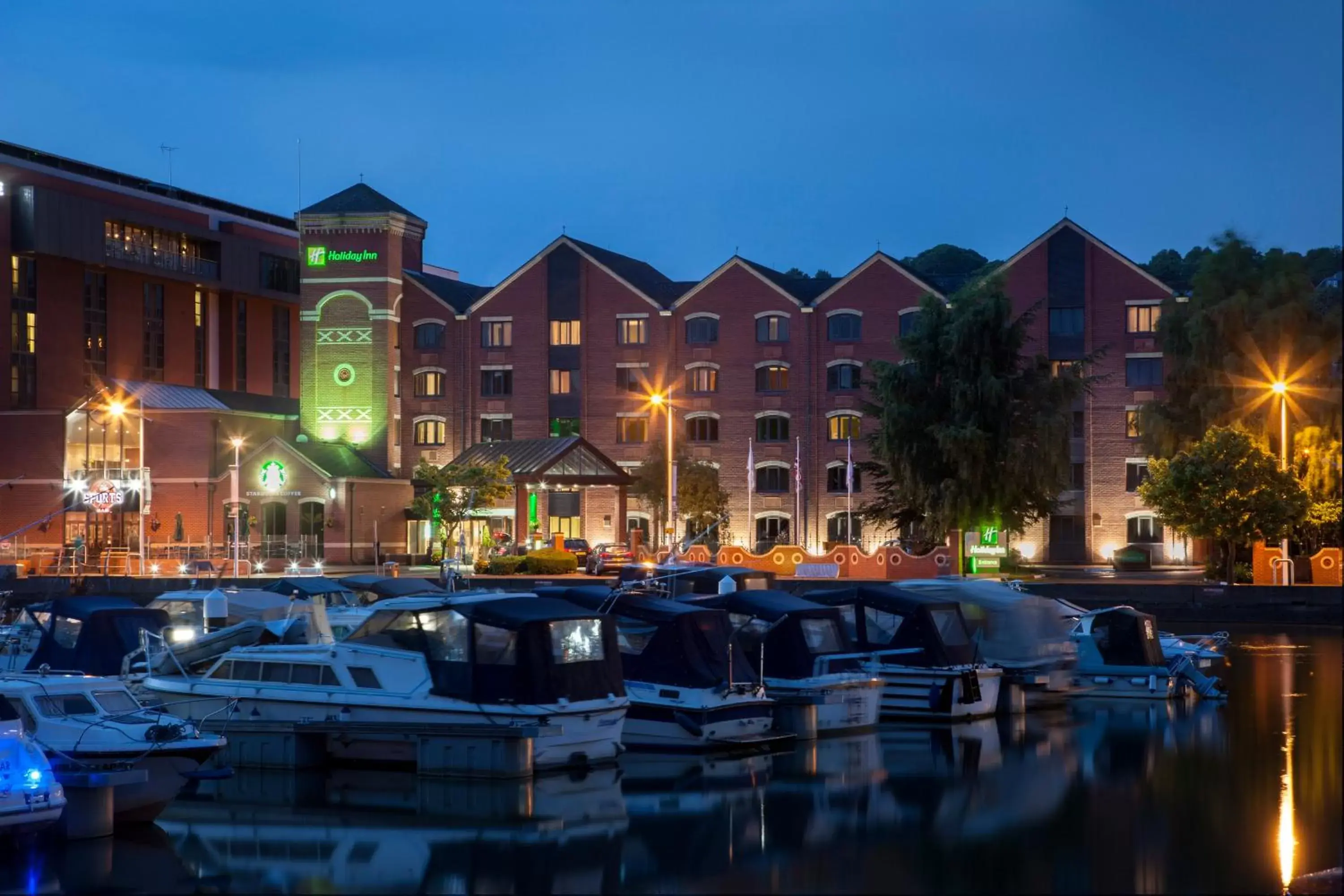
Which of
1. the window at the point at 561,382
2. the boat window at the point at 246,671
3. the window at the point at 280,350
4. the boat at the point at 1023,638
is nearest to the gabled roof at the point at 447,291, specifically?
the window at the point at 561,382

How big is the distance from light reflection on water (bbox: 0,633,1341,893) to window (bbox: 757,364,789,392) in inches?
2115

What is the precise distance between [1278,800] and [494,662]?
13040mm

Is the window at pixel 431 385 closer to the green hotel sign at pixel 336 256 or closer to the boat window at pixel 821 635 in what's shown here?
the green hotel sign at pixel 336 256

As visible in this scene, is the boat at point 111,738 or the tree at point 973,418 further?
the tree at point 973,418

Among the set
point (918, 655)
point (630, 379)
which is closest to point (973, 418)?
point (630, 379)

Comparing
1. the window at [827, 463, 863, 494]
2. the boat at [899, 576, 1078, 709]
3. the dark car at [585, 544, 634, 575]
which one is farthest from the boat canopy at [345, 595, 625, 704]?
the window at [827, 463, 863, 494]

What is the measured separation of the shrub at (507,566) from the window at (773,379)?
74.6 feet

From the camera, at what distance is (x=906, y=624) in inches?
1458

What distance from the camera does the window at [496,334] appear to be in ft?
299

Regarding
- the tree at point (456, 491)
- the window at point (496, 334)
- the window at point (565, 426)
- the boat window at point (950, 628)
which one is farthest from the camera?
the window at point (496, 334)

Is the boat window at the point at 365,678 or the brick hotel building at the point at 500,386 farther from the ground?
the brick hotel building at the point at 500,386

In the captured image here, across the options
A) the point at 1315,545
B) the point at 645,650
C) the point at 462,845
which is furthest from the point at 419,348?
the point at 462,845

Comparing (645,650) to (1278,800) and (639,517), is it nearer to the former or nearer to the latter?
(1278,800)

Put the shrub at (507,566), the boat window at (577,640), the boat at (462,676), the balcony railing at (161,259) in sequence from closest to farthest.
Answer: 1. the boat at (462,676)
2. the boat window at (577,640)
3. the shrub at (507,566)
4. the balcony railing at (161,259)
